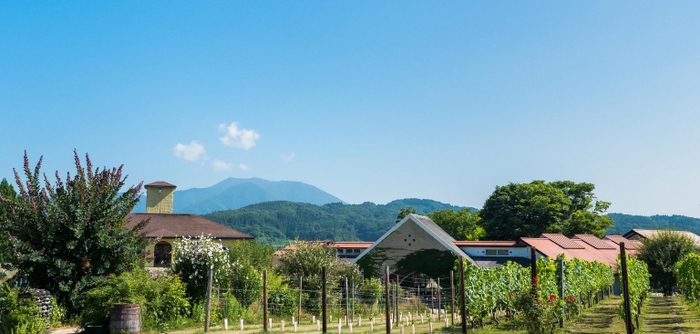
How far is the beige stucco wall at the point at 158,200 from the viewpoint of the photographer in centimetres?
4666

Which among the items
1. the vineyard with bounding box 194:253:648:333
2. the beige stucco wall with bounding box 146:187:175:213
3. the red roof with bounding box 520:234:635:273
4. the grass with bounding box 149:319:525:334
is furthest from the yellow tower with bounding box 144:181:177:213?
the grass with bounding box 149:319:525:334

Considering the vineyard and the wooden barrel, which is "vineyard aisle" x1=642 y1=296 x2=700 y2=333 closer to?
the vineyard

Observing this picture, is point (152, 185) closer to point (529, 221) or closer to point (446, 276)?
point (446, 276)

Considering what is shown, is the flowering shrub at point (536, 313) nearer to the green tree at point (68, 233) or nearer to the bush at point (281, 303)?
the bush at point (281, 303)

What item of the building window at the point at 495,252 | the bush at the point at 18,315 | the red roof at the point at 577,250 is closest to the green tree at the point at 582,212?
the red roof at the point at 577,250

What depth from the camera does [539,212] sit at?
59.5m

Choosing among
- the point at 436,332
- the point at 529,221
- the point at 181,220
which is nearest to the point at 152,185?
the point at 181,220

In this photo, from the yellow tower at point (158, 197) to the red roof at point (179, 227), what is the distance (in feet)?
13.5

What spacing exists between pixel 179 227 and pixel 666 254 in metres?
35.2

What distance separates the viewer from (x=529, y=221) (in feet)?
197

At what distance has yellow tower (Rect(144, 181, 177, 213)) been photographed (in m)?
46.6

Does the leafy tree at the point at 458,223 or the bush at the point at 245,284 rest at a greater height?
the leafy tree at the point at 458,223

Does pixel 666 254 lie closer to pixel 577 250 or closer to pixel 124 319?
pixel 577 250

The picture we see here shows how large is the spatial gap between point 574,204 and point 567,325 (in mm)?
53546
